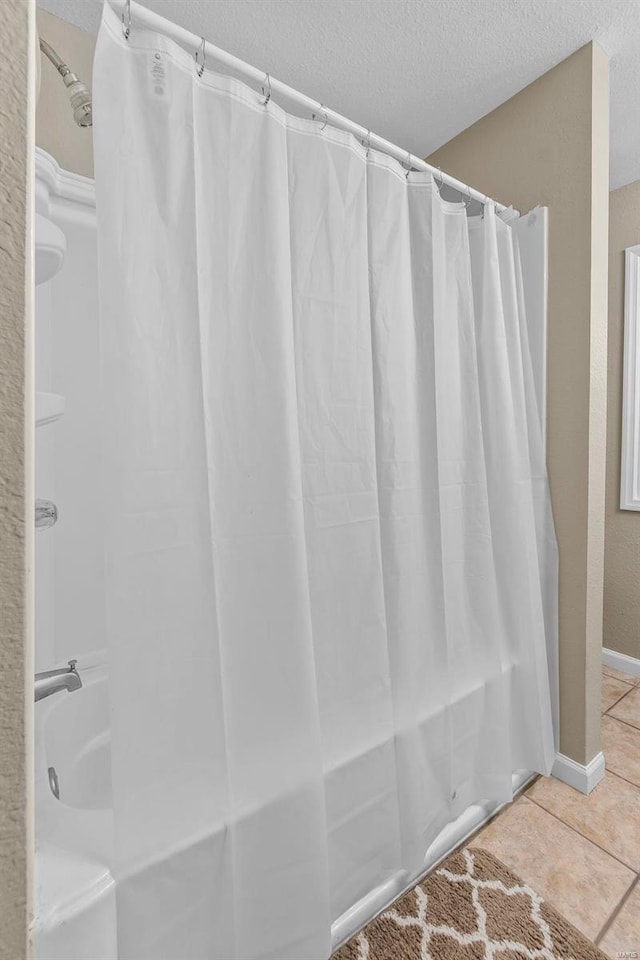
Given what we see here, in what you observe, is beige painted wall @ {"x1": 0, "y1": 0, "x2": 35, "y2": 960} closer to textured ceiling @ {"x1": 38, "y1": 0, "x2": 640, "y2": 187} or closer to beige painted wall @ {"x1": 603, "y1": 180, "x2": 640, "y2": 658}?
textured ceiling @ {"x1": 38, "y1": 0, "x2": 640, "y2": 187}

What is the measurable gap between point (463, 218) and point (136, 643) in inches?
58.0

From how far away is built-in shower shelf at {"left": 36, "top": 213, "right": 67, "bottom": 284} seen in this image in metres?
0.82

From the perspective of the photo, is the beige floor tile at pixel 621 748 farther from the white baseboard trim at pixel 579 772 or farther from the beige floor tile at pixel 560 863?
the beige floor tile at pixel 560 863

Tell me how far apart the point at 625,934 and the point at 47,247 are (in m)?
1.99

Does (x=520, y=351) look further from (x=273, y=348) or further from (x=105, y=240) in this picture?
(x=105, y=240)

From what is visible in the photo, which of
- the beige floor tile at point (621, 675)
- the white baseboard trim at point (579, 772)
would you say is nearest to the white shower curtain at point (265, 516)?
the white baseboard trim at point (579, 772)

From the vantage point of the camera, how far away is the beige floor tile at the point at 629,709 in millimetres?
1996

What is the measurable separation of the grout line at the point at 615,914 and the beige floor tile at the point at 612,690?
3.08 ft

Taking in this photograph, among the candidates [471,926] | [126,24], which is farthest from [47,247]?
[471,926]

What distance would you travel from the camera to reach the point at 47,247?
845mm

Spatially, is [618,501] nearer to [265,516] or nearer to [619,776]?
[619,776]

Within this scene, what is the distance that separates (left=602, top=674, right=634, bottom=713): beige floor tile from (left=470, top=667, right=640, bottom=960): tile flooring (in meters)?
0.35

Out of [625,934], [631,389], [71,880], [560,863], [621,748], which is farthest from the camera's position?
[631,389]

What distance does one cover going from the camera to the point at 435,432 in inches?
52.6
